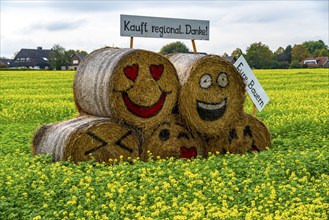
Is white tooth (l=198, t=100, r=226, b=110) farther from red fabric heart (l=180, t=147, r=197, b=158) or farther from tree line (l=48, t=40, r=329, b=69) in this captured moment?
tree line (l=48, t=40, r=329, b=69)

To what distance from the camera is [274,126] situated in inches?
622

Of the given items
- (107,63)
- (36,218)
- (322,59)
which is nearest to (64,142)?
(107,63)

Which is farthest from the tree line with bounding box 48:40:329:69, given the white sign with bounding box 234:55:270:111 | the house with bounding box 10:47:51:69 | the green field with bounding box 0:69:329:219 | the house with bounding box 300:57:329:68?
the green field with bounding box 0:69:329:219

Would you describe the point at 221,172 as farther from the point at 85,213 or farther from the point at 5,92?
the point at 5,92

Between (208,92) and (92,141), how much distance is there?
248cm

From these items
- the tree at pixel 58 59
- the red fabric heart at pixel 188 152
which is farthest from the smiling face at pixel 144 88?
the tree at pixel 58 59

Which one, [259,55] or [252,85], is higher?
[259,55]

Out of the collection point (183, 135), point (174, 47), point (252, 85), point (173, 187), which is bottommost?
point (173, 187)

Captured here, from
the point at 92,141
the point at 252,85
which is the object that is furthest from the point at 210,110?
the point at 92,141

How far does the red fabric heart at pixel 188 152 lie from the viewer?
11602 mm

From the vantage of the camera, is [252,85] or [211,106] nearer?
[211,106]

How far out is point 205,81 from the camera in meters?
11.7

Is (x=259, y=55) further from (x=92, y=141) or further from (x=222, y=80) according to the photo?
(x=92, y=141)

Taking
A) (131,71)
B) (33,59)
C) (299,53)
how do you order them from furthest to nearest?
1. (299,53)
2. (33,59)
3. (131,71)
